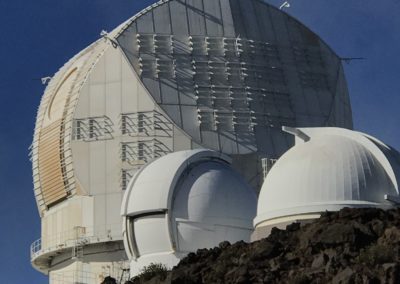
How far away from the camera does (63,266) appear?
61.9 metres

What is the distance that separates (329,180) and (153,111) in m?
Result: 17.1

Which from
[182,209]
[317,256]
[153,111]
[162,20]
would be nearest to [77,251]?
[153,111]

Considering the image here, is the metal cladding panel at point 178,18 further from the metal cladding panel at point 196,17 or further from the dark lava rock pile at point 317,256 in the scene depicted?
the dark lava rock pile at point 317,256

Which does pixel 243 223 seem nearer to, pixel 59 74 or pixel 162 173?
pixel 162 173

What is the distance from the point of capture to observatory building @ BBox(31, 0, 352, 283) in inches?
2346

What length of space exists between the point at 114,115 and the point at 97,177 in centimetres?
291

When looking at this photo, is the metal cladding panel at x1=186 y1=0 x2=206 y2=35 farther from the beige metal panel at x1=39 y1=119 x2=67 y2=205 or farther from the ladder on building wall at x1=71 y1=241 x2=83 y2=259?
the ladder on building wall at x1=71 y1=241 x2=83 y2=259

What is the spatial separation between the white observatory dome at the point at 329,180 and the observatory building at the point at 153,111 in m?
13.7

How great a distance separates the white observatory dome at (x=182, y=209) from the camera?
166 ft

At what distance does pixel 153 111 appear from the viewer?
197 ft

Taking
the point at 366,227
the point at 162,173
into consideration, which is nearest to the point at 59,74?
the point at 162,173

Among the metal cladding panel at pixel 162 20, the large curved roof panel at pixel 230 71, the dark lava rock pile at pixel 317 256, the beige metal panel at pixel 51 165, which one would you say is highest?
the metal cladding panel at pixel 162 20

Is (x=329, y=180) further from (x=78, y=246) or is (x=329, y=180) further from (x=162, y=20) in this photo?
(x=162, y=20)

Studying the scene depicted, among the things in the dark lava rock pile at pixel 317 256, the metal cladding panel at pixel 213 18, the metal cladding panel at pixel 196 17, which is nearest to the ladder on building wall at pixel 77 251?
the metal cladding panel at pixel 196 17
